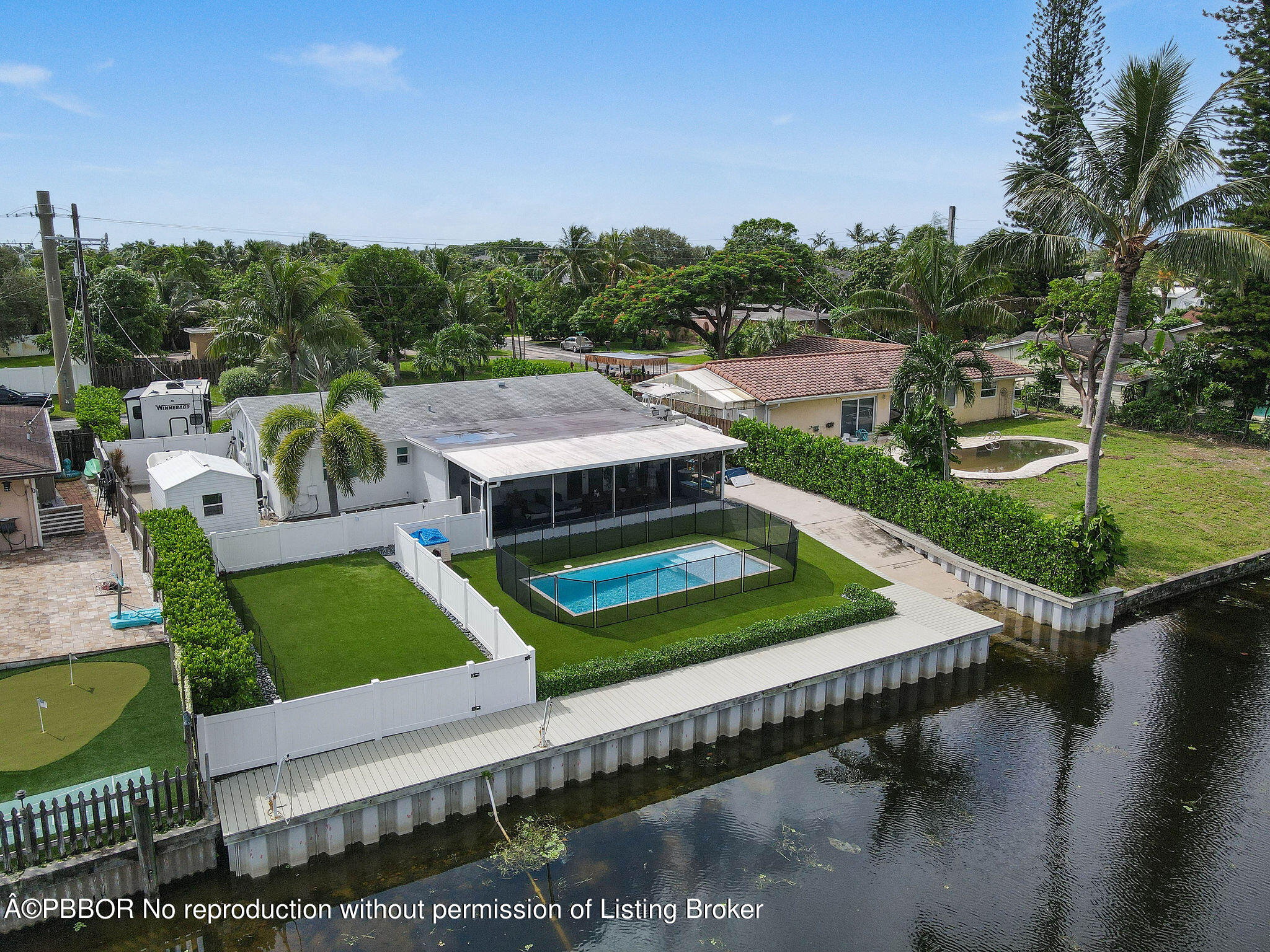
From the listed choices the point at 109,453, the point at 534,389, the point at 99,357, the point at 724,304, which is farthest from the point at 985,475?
the point at 99,357

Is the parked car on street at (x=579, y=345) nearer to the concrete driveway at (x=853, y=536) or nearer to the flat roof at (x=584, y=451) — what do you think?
the concrete driveway at (x=853, y=536)

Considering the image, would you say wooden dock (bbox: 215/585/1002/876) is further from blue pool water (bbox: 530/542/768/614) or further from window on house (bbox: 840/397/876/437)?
window on house (bbox: 840/397/876/437)

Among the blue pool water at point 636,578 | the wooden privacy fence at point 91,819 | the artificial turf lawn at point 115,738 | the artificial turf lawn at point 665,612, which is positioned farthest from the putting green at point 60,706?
the blue pool water at point 636,578

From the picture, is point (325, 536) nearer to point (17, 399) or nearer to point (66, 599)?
point (66, 599)

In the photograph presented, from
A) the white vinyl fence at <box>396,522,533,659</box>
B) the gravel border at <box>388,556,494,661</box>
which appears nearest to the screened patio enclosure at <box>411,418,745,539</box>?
the white vinyl fence at <box>396,522,533,659</box>

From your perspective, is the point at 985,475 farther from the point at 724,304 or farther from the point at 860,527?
the point at 724,304

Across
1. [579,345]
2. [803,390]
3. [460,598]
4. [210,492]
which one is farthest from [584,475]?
[579,345]
